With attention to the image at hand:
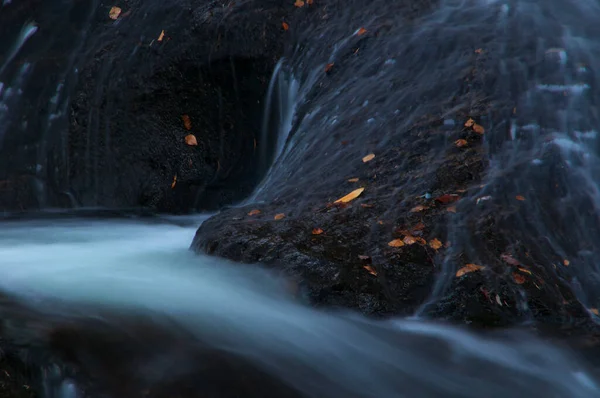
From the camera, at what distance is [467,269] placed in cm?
291

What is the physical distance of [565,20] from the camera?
4.29 m

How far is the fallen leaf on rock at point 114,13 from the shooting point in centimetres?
620

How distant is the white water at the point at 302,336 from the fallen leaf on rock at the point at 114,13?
10.8 ft

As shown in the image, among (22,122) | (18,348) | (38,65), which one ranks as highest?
(38,65)

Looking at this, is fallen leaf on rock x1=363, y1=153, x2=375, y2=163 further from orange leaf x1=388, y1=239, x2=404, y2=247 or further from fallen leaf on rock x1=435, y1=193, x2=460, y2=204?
orange leaf x1=388, y1=239, x2=404, y2=247

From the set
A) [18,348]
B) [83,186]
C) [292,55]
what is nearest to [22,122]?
[83,186]

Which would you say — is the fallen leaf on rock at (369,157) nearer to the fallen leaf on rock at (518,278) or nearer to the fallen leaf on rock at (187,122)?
the fallen leaf on rock at (518,278)

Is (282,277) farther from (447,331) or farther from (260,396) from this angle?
(260,396)

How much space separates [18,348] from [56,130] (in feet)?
14.0

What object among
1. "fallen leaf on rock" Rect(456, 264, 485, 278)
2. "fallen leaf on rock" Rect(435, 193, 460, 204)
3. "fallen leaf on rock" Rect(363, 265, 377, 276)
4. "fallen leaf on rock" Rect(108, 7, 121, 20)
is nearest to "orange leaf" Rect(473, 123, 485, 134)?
"fallen leaf on rock" Rect(435, 193, 460, 204)

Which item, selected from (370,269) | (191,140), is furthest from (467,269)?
(191,140)

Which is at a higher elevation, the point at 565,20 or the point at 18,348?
the point at 565,20

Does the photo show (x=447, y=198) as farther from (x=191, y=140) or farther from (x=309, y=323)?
(x=191, y=140)

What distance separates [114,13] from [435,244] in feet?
14.1
